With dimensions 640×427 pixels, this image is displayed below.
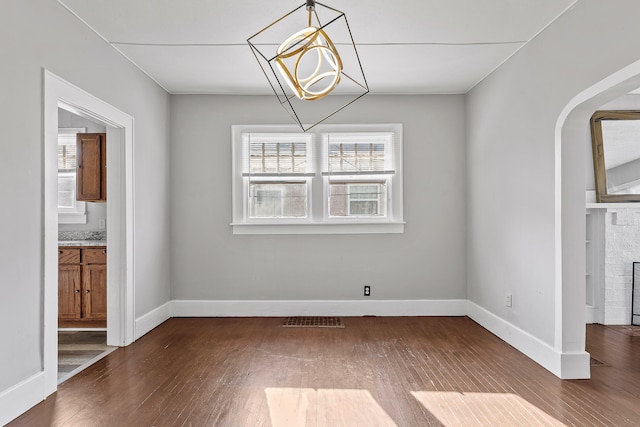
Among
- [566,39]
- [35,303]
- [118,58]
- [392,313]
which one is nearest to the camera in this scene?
[35,303]

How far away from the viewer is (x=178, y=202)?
205 inches

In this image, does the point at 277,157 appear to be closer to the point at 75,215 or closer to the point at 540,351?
the point at 75,215

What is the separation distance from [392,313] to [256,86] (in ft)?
9.88

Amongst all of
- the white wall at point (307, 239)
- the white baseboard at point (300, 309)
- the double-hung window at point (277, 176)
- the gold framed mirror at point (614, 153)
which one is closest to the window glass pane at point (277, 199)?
the double-hung window at point (277, 176)

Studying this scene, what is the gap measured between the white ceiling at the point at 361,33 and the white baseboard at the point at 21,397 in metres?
2.48

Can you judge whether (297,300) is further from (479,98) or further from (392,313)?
(479,98)

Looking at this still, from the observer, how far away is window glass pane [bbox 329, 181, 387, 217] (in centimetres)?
528

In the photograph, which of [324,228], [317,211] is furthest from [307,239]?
[317,211]

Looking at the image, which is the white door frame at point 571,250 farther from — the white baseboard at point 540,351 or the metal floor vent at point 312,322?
the metal floor vent at point 312,322

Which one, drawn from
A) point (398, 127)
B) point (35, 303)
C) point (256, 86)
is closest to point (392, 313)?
point (398, 127)

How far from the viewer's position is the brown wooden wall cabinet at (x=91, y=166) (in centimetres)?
450

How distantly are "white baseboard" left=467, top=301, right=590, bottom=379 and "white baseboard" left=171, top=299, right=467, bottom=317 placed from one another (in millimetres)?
820

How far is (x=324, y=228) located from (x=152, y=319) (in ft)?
6.92

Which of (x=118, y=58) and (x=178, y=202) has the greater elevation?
(x=118, y=58)
